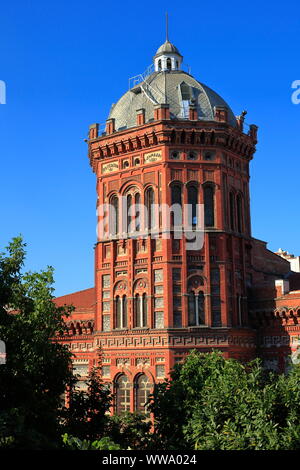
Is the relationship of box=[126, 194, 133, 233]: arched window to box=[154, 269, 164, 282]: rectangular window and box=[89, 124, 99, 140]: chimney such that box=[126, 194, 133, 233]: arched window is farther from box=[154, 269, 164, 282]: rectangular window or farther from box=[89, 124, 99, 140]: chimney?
box=[89, 124, 99, 140]: chimney

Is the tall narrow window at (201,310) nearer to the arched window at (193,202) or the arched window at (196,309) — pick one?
the arched window at (196,309)

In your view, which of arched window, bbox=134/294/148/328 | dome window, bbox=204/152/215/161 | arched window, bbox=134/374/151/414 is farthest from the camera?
dome window, bbox=204/152/215/161

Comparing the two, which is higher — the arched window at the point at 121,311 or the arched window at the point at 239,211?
the arched window at the point at 239,211

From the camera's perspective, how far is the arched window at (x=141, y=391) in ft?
106

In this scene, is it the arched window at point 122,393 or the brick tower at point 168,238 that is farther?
the arched window at point 122,393

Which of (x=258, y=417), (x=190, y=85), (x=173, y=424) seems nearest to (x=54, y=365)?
(x=173, y=424)

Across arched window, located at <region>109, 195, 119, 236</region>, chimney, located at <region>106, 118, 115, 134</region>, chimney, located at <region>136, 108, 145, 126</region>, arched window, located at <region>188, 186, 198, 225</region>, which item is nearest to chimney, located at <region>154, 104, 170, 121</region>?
chimney, located at <region>136, 108, 145, 126</region>

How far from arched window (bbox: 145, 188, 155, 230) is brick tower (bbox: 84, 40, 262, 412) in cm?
6

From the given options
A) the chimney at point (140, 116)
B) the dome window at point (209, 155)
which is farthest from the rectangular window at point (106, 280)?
the chimney at point (140, 116)

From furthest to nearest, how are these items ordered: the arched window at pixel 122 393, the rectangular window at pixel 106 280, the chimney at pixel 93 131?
the chimney at pixel 93 131 → the rectangular window at pixel 106 280 → the arched window at pixel 122 393

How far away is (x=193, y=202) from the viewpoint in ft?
111

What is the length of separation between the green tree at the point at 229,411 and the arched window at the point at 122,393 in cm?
849

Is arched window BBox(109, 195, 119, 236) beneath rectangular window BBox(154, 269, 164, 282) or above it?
above

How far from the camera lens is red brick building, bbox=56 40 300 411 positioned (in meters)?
32.5
